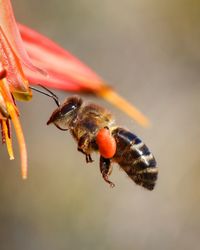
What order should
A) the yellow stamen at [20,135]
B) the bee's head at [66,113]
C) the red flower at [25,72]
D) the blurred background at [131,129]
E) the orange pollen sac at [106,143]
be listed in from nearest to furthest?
the yellow stamen at [20,135]
the red flower at [25,72]
the orange pollen sac at [106,143]
the bee's head at [66,113]
the blurred background at [131,129]

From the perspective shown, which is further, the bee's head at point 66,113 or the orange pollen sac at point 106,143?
the bee's head at point 66,113

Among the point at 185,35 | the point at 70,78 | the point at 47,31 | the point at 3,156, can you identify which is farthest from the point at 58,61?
the point at 185,35

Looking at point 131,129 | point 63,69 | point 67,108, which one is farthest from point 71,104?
point 131,129

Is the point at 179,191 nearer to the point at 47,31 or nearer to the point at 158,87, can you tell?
the point at 158,87

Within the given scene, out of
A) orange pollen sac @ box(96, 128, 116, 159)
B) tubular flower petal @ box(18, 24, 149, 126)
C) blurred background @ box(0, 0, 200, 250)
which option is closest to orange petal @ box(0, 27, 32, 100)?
tubular flower petal @ box(18, 24, 149, 126)

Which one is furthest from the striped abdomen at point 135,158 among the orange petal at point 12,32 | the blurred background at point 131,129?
the blurred background at point 131,129

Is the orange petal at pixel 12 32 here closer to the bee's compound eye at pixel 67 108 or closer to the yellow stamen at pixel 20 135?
the yellow stamen at pixel 20 135
